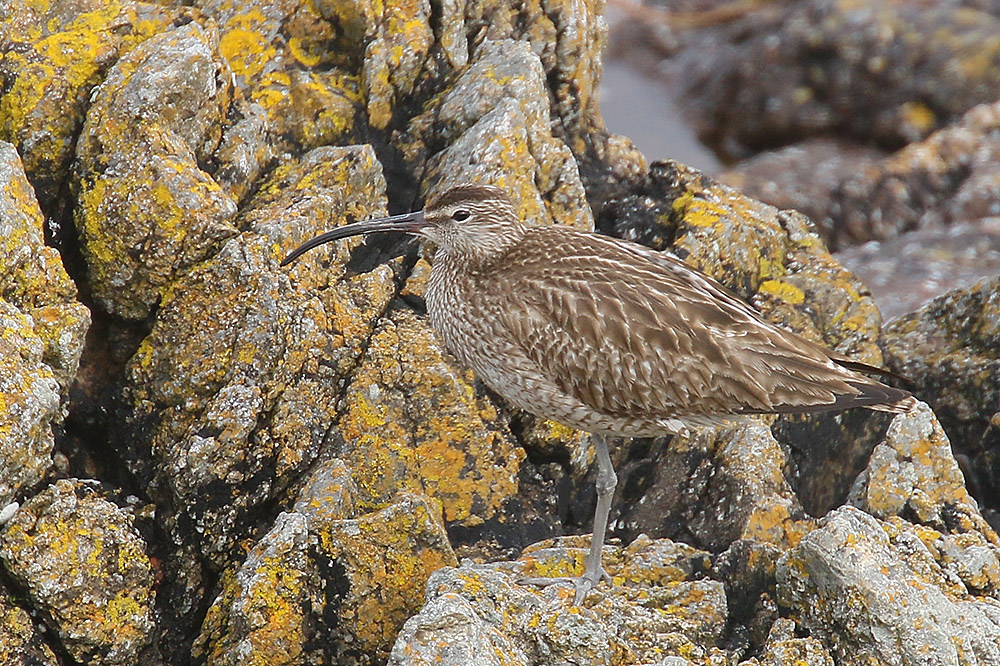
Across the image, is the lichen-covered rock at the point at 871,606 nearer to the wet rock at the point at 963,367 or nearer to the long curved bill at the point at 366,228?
the wet rock at the point at 963,367

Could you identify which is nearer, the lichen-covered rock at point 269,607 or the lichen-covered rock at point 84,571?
the lichen-covered rock at point 84,571

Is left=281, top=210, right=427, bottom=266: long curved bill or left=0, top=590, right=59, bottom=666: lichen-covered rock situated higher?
left=281, top=210, right=427, bottom=266: long curved bill

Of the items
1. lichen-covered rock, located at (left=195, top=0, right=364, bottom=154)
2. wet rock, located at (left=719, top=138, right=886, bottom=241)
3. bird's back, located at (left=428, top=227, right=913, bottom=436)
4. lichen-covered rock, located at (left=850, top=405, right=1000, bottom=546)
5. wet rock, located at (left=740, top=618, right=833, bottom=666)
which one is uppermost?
lichen-covered rock, located at (left=195, top=0, right=364, bottom=154)

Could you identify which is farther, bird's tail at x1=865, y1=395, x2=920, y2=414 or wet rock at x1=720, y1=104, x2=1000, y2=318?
wet rock at x1=720, y1=104, x2=1000, y2=318

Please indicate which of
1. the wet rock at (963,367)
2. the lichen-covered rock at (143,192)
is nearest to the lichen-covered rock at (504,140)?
the lichen-covered rock at (143,192)

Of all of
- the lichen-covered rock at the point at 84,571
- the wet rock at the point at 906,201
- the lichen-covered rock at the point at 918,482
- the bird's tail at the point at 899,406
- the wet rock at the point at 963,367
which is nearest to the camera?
the lichen-covered rock at the point at 84,571

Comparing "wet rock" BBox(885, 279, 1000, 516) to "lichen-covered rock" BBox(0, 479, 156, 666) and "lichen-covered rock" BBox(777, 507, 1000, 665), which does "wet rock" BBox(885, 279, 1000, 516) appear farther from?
"lichen-covered rock" BBox(0, 479, 156, 666)

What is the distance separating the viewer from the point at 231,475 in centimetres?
637

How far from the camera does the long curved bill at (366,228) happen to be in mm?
6645

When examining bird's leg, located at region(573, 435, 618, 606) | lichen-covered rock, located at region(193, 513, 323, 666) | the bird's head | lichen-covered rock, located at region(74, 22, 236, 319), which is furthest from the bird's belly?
lichen-covered rock, located at region(74, 22, 236, 319)

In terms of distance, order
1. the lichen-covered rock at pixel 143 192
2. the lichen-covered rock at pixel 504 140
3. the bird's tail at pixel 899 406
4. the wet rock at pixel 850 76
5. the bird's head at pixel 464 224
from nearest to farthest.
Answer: the bird's tail at pixel 899 406
the lichen-covered rock at pixel 143 192
the bird's head at pixel 464 224
the lichen-covered rock at pixel 504 140
the wet rock at pixel 850 76

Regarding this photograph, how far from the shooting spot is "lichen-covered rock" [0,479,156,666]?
576 cm

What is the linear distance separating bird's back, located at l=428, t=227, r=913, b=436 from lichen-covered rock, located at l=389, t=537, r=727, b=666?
92cm

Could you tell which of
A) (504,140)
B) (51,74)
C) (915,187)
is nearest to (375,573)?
(504,140)
